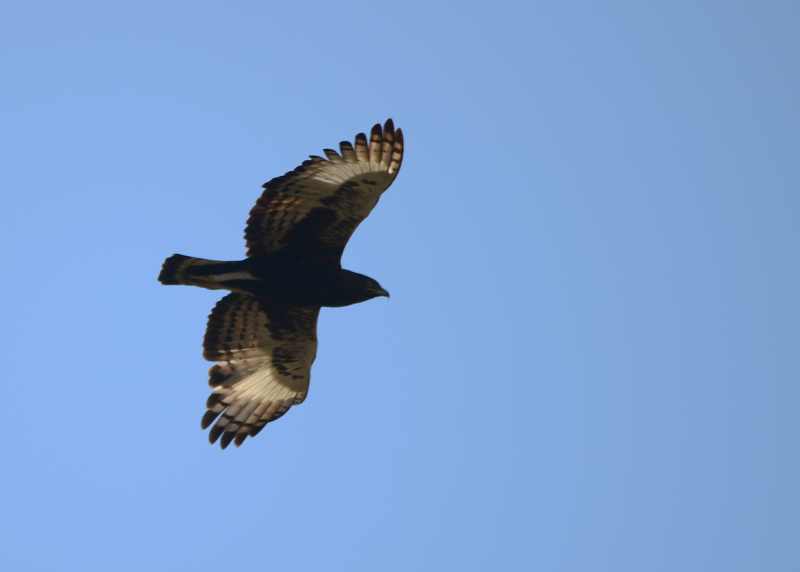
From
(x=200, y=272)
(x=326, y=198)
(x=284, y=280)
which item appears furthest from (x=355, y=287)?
(x=200, y=272)

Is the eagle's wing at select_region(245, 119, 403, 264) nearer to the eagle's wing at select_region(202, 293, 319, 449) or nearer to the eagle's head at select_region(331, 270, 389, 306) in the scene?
the eagle's head at select_region(331, 270, 389, 306)

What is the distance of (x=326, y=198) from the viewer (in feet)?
41.3

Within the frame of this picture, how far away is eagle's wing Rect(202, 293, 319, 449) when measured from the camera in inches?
537

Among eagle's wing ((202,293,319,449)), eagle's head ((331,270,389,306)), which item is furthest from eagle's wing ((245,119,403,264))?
eagle's wing ((202,293,319,449))

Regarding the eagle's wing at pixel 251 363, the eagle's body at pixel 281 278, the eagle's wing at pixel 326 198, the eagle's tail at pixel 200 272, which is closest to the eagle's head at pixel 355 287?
the eagle's body at pixel 281 278

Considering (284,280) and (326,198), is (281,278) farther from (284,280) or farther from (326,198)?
(326,198)

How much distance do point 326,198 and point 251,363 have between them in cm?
232

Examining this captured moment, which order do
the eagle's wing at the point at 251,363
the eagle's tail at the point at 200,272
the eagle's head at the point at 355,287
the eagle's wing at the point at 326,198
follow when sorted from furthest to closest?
1. the eagle's wing at the point at 251,363
2. the eagle's head at the point at 355,287
3. the eagle's tail at the point at 200,272
4. the eagle's wing at the point at 326,198

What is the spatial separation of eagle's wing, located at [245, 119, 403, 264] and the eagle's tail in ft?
0.83

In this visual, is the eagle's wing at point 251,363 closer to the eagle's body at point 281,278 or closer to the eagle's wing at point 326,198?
the eagle's body at point 281,278

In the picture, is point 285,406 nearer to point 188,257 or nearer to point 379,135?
point 188,257

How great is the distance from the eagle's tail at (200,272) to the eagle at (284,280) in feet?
0.03

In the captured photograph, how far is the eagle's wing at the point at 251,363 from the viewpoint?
44.8 feet

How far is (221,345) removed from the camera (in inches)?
541
